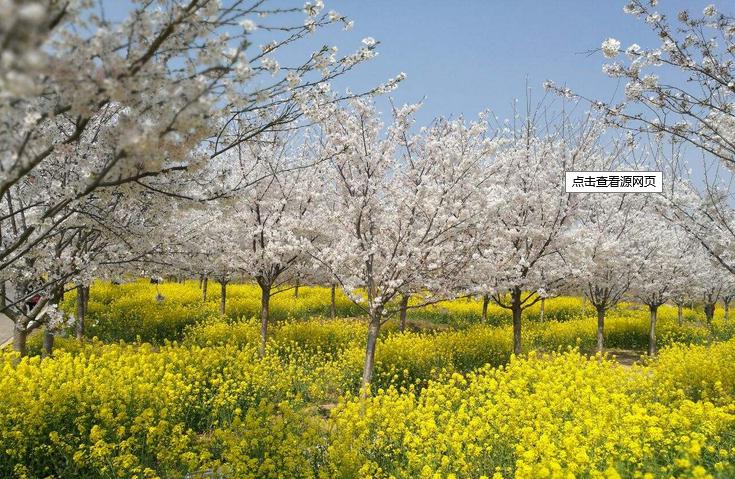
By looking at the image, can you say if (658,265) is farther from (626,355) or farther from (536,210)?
(536,210)

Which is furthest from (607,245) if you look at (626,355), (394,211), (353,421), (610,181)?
(626,355)

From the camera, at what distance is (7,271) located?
5.65 meters

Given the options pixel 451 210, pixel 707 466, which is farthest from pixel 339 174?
pixel 707 466

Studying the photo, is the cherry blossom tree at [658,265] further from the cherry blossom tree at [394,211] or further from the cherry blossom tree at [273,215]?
the cherry blossom tree at [273,215]

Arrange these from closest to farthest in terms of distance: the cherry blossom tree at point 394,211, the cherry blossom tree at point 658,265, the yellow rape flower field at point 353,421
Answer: the yellow rape flower field at point 353,421 < the cherry blossom tree at point 394,211 < the cherry blossom tree at point 658,265

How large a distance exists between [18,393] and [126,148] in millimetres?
6096

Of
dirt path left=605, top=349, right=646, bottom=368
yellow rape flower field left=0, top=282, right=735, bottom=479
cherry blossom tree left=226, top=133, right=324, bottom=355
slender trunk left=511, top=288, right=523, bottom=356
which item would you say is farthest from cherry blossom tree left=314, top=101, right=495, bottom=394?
dirt path left=605, top=349, right=646, bottom=368

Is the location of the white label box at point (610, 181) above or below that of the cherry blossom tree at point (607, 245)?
above

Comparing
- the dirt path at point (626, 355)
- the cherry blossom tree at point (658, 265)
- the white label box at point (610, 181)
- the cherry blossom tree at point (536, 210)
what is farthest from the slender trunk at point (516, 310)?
the dirt path at point (626, 355)

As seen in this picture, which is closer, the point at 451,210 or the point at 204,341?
the point at 451,210

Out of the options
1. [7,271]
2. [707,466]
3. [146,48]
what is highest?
[146,48]

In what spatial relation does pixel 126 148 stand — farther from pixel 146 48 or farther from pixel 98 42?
pixel 146 48

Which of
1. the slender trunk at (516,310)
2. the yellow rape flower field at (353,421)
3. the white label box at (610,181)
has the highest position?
the white label box at (610,181)

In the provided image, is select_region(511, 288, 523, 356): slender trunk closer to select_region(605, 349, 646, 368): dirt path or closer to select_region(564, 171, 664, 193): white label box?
select_region(564, 171, 664, 193): white label box
